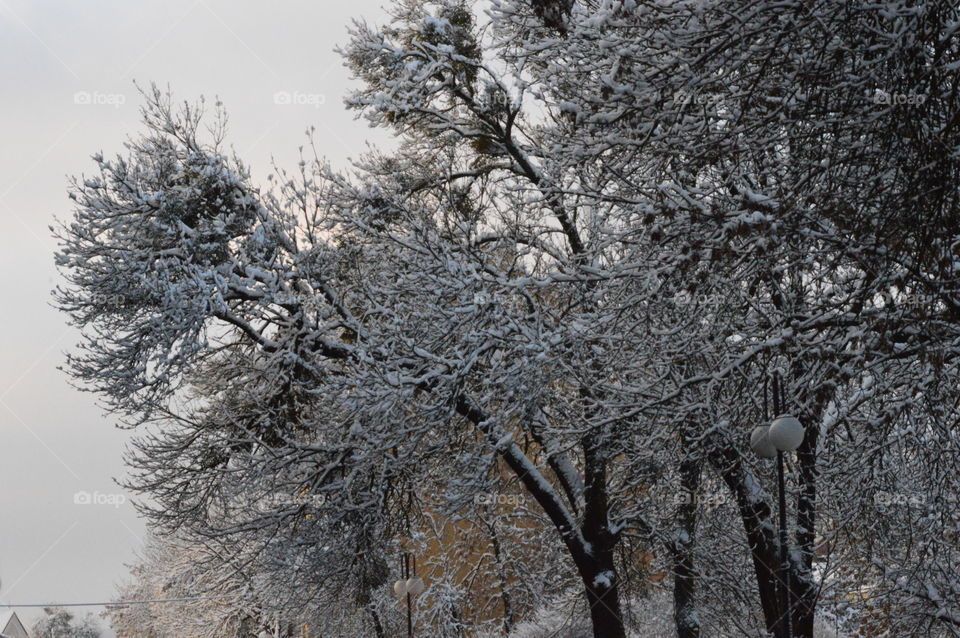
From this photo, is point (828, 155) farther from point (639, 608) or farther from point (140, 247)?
point (639, 608)

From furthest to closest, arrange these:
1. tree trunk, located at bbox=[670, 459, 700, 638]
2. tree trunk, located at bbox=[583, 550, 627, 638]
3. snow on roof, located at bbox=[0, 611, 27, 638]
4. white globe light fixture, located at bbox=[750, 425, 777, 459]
Result: snow on roof, located at bbox=[0, 611, 27, 638]
tree trunk, located at bbox=[583, 550, 627, 638]
tree trunk, located at bbox=[670, 459, 700, 638]
white globe light fixture, located at bbox=[750, 425, 777, 459]

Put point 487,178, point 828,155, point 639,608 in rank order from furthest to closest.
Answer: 1. point 639,608
2. point 487,178
3. point 828,155

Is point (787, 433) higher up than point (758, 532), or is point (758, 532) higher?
point (787, 433)

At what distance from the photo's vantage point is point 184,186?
42.3 ft

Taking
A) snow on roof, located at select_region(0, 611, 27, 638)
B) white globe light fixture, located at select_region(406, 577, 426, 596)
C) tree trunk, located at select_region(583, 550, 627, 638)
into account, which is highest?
snow on roof, located at select_region(0, 611, 27, 638)

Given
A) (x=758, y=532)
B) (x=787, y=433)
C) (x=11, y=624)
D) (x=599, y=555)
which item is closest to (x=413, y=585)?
(x=599, y=555)

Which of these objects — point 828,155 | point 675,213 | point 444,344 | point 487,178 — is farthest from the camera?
point 487,178

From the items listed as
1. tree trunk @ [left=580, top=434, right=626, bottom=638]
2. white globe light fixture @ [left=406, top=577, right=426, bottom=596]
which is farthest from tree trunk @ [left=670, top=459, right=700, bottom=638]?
white globe light fixture @ [left=406, top=577, right=426, bottom=596]

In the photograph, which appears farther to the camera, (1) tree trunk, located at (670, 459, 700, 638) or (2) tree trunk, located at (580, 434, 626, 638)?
(2) tree trunk, located at (580, 434, 626, 638)

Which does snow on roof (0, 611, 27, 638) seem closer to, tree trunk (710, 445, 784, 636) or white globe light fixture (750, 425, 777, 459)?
tree trunk (710, 445, 784, 636)

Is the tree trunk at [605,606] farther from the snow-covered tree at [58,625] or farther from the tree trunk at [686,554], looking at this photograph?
the snow-covered tree at [58,625]

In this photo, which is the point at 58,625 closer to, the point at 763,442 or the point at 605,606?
the point at 605,606

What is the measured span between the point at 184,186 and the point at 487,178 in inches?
168

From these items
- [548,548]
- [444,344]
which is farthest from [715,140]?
[548,548]
